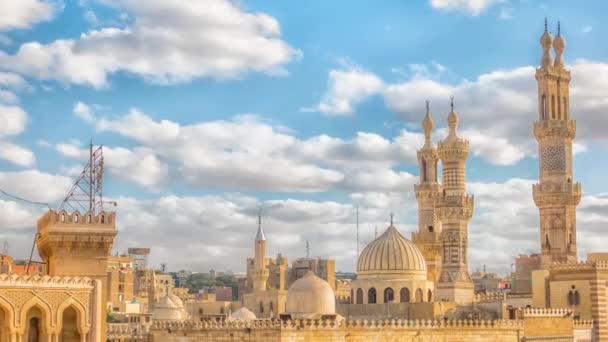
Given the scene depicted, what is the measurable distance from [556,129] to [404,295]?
43.3ft

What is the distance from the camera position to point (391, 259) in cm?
4328

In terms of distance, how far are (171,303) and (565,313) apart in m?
23.9

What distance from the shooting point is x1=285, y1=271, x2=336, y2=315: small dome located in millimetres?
39469

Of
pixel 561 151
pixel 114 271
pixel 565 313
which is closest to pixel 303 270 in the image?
pixel 114 271

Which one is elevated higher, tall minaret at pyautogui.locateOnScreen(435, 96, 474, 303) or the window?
tall minaret at pyautogui.locateOnScreen(435, 96, 474, 303)

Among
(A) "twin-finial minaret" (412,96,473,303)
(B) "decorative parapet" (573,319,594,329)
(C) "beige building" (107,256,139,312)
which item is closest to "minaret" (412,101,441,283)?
(A) "twin-finial minaret" (412,96,473,303)

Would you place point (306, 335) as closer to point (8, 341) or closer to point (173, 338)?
point (173, 338)

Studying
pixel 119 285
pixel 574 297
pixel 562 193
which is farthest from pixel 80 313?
pixel 119 285

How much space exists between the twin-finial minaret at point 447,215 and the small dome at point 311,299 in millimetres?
14633

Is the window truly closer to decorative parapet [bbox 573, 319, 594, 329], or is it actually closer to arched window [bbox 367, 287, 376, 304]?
decorative parapet [bbox 573, 319, 594, 329]

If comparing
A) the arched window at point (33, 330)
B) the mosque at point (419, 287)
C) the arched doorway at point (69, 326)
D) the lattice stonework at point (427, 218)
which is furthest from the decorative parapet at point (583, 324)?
the arched window at point (33, 330)

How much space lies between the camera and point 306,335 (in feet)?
108

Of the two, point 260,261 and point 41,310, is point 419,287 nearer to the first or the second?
point 41,310

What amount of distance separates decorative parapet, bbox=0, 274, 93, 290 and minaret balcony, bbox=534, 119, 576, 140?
96.3 feet
